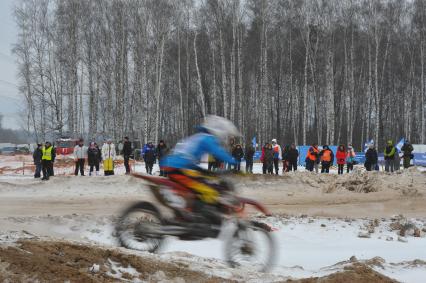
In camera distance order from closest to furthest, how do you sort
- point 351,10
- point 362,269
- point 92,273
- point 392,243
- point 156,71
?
point 92,273 → point 362,269 → point 392,243 → point 156,71 → point 351,10

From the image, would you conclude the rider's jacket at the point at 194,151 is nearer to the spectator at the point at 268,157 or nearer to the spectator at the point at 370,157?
the spectator at the point at 268,157

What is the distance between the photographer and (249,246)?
22.5 ft

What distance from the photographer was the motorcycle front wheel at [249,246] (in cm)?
683

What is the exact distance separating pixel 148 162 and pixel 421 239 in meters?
13.2

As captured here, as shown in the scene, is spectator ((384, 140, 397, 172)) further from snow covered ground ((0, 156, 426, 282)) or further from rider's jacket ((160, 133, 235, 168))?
rider's jacket ((160, 133, 235, 168))

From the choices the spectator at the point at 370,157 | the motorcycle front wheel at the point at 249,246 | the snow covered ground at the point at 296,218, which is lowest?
the snow covered ground at the point at 296,218

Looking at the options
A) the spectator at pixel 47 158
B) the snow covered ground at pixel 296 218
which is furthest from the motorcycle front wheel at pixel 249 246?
the spectator at pixel 47 158

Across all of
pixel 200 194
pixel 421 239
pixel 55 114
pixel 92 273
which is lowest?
pixel 421 239

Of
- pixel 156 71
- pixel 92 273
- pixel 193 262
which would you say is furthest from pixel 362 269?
pixel 156 71

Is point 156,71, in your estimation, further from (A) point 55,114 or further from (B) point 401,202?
(B) point 401,202

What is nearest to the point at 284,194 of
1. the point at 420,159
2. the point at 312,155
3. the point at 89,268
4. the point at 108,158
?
the point at 312,155

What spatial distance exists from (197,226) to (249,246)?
746mm

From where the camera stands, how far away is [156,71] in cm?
3625

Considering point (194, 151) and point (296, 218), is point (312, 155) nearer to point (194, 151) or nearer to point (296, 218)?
point (296, 218)
